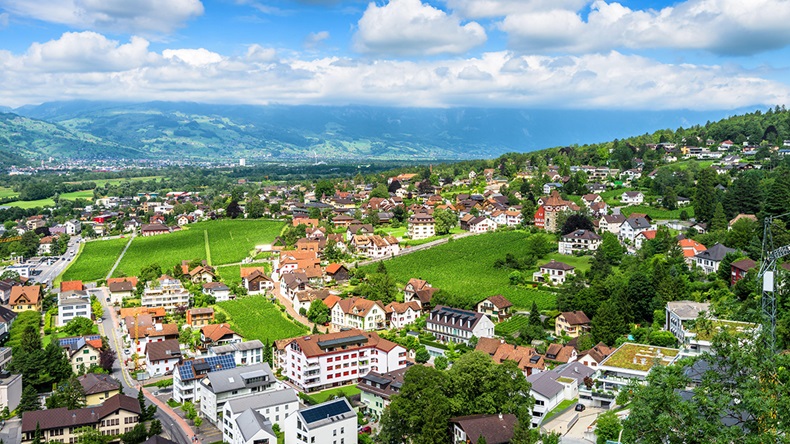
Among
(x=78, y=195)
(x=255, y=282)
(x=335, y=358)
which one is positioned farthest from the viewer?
(x=78, y=195)

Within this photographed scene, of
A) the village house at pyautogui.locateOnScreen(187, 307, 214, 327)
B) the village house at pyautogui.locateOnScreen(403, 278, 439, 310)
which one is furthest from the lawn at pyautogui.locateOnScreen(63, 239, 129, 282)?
the village house at pyautogui.locateOnScreen(403, 278, 439, 310)

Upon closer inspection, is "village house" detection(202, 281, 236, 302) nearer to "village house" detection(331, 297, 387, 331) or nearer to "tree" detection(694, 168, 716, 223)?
"village house" detection(331, 297, 387, 331)

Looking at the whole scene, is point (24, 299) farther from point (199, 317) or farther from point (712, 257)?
point (712, 257)

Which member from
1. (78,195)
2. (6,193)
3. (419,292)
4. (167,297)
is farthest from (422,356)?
(6,193)

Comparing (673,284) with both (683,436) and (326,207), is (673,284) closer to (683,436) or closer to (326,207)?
(683,436)

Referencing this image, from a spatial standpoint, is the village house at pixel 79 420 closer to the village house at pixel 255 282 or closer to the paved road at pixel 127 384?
the paved road at pixel 127 384

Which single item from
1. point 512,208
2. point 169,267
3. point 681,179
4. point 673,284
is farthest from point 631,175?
point 169,267

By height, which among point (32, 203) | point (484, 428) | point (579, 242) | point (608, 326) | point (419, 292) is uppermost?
point (579, 242)
